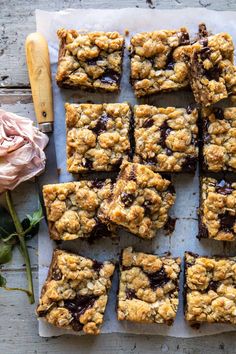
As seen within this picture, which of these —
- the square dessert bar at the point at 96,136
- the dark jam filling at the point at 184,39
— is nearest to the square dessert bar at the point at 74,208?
the square dessert bar at the point at 96,136

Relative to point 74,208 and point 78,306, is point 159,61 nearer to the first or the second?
point 74,208

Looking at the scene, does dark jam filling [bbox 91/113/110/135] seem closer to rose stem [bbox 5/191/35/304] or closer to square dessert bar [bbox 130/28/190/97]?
square dessert bar [bbox 130/28/190/97]

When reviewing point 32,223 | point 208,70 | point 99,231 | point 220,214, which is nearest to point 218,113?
point 208,70

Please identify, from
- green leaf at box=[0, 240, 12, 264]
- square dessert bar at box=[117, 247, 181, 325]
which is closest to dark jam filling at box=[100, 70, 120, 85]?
square dessert bar at box=[117, 247, 181, 325]

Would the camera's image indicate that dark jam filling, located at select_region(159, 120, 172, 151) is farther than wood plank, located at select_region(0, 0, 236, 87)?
No

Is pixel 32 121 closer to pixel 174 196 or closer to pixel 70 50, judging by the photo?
pixel 70 50

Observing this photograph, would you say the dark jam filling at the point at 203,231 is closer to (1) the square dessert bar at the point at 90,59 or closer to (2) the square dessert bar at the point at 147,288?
(2) the square dessert bar at the point at 147,288

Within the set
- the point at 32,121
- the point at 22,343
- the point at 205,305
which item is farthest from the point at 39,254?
the point at 205,305
